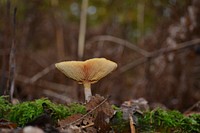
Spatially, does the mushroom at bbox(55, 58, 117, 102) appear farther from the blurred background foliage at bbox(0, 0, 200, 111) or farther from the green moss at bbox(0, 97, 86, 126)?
the blurred background foliage at bbox(0, 0, 200, 111)

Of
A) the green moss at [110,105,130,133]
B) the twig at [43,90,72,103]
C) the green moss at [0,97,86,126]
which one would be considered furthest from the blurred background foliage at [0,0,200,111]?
the green moss at [110,105,130,133]

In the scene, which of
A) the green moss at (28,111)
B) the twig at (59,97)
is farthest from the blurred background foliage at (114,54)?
the green moss at (28,111)

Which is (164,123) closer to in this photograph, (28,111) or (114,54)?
(28,111)

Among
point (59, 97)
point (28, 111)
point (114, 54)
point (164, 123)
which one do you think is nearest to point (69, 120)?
point (28, 111)

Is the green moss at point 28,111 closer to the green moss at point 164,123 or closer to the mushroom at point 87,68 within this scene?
the mushroom at point 87,68

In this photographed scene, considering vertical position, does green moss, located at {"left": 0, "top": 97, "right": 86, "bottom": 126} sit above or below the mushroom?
below

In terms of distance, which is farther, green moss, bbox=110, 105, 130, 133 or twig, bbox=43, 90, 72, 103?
twig, bbox=43, 90, 72, 103

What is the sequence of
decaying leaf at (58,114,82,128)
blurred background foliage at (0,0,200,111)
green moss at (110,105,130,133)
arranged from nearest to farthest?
decaying leaf at (58,114,82,128) → green moss at (110,105,130,133) → blurred background foliage at (0,0,200,111)
